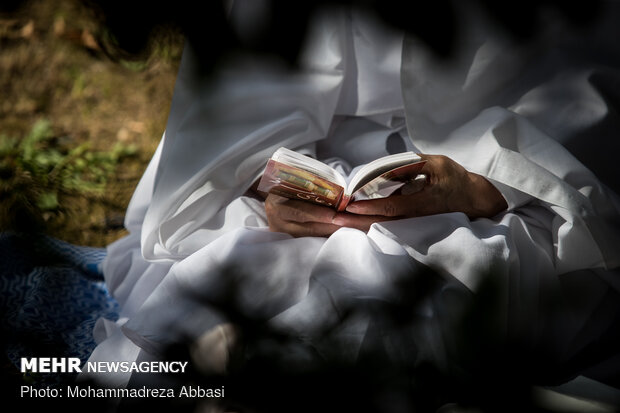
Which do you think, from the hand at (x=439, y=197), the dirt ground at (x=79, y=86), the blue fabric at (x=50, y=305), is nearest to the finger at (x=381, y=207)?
the hand at (x=439, y=197)

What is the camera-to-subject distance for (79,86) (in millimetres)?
4375

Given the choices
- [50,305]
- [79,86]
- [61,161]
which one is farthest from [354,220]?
[79,86]

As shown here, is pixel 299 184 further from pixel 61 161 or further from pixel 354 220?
pixel 61 161

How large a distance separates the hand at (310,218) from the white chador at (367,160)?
5 cm

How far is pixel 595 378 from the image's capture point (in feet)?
5.14

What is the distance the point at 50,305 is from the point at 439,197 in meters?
1.48

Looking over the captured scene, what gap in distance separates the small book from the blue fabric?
754mm

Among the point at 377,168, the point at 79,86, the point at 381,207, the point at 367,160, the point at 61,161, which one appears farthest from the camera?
the point at 79,86

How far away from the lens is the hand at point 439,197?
163 centimetres

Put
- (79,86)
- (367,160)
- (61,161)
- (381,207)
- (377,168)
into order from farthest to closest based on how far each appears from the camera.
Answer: (79,86) → (61,161) → (367,160) → (381,207) → (377,168)

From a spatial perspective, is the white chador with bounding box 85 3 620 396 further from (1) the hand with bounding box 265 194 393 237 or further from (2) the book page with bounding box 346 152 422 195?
(2) the book page with bounding box 346 152 422 195

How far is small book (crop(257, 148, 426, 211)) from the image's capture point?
1.55 metres

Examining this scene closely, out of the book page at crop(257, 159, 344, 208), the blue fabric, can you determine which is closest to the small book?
the book page at crop(257, 159, 344, 208)

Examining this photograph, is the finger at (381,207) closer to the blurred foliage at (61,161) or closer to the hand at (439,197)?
the hand at (439,197)
